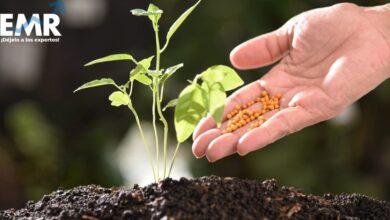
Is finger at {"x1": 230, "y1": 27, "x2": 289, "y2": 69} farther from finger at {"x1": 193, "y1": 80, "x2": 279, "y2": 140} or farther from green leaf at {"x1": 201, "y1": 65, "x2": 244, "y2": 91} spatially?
green leaf at {"x1": 201, "y1": 65, "x2": 244, "y2": 91}

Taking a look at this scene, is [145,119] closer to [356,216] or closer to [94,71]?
[94,71]

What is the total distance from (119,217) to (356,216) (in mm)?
533

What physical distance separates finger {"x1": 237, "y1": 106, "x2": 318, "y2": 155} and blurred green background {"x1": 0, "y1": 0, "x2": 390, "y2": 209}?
122 cm

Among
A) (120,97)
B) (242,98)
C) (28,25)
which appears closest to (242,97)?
(242,98)

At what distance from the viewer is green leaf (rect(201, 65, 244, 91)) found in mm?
1191

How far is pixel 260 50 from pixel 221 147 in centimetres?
40

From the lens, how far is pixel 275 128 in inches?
57.4

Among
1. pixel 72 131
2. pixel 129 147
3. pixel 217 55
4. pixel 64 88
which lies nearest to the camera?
pixel 217 55

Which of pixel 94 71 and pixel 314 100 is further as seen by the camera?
pixel 94 71

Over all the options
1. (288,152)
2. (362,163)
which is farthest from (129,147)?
(362,163)

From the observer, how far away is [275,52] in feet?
5.72

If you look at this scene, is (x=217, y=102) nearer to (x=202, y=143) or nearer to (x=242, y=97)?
(x=202, y=143)

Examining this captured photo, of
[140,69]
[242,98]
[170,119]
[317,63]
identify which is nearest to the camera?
[140,69]

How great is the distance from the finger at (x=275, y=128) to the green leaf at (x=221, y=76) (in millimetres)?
217
